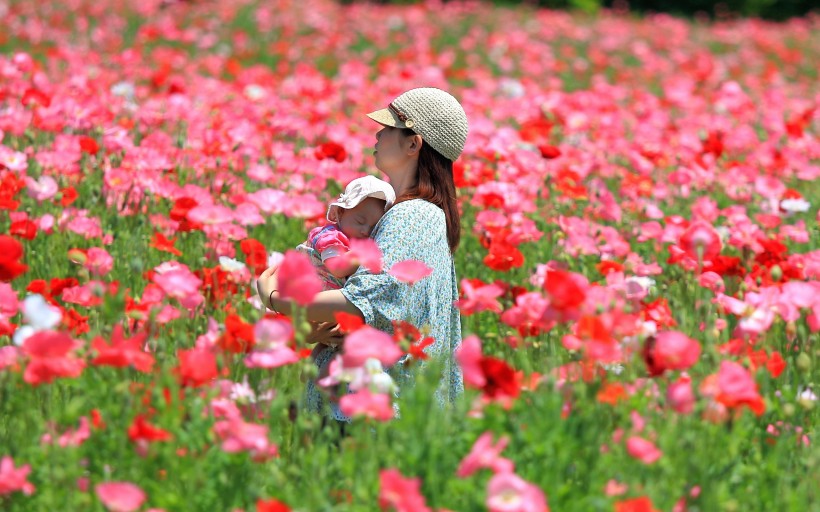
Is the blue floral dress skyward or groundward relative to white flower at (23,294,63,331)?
groundward

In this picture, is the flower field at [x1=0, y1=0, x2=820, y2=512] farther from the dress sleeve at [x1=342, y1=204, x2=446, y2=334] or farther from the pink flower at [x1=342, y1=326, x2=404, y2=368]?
the dress sleeve at [x1=342, y1=204, x2=446, y2=334]

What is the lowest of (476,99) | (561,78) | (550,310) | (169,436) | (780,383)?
(561,78)

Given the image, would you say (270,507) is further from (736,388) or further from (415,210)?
(415,210)

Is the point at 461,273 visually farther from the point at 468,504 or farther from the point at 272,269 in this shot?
the point at 468,504

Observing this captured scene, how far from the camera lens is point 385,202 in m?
2.61

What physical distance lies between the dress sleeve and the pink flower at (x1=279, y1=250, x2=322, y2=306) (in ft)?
1.47

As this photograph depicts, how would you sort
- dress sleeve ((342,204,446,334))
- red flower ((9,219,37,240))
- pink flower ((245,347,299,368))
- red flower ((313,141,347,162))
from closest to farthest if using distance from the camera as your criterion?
pink flower ((245,347,299,368))
dress sleeve ((342,204,446,334))
red flower ((9,219,37,240))
red flower ((313,141,347,162))

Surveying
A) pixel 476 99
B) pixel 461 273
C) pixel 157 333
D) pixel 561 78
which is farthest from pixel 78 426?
pixel 561 78

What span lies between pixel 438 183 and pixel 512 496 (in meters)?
1.17

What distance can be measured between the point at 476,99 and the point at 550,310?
5.38m

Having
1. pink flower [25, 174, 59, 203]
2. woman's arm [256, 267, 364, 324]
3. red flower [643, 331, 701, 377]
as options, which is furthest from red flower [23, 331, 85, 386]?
pink flower [25, 174, 59, 203]

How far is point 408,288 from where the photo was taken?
2496 mm

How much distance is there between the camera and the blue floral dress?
2439 mm

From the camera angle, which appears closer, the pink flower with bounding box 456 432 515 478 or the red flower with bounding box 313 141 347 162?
the pink flower with bounding box 456 432 515 478
